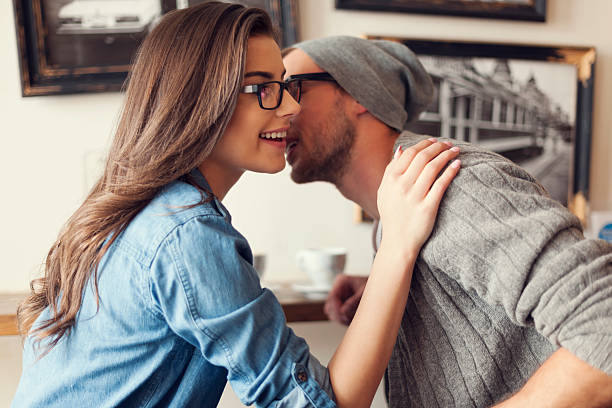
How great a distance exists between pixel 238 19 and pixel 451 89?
3.67ft

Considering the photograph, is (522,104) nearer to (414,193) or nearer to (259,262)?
(259,262)

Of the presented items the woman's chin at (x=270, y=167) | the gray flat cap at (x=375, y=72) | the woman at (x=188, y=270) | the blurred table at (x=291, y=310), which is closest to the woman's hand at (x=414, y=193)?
the woman at (x=188, y=270)

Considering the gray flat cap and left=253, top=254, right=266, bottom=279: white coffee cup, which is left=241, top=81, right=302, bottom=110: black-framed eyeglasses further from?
left=253, top=254, right=266, bottom=279: white coffee cup

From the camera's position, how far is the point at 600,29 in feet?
6.69

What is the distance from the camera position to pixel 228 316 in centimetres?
80

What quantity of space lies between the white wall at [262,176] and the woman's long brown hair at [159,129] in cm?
85

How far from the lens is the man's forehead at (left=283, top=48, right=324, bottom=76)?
129 cm

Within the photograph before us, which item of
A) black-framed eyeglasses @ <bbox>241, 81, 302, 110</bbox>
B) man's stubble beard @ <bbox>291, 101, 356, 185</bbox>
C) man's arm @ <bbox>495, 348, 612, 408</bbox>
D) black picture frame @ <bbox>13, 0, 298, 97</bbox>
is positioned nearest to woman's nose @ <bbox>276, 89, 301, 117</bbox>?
black-framed eyeglasses @ <bbox>241, 81, 302, 110</bbox>

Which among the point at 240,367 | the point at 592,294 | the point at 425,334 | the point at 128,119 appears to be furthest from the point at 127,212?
the point at 592,294

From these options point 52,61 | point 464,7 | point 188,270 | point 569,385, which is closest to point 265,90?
point 188,270

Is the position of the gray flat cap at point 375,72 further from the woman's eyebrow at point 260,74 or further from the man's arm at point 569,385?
the man's arm at point 569,385

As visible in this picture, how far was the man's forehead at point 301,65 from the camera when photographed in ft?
4.23

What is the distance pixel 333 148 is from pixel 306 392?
629mm

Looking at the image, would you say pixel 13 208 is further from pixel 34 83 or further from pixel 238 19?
pixel 238 19
